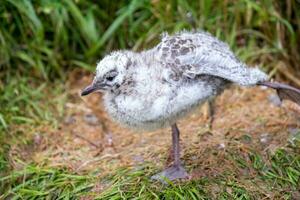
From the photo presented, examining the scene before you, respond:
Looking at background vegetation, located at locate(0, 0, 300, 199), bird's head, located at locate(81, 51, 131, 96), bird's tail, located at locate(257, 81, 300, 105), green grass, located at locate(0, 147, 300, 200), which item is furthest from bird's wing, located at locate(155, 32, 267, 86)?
background vegetation, located at locate(0, 0, 300, 199)

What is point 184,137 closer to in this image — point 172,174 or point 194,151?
point 194,151

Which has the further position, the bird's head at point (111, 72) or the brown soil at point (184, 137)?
the brown soil at point (184, 137)

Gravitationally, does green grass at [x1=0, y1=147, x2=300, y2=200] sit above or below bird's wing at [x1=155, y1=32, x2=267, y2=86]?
below

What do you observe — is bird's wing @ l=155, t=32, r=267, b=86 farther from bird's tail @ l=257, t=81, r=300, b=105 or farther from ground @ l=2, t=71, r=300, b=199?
ground @ l=2, t=71, r=300, b=199

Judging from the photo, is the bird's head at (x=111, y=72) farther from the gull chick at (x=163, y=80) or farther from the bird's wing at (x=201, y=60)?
the bird's wing at (x=201, y=60)

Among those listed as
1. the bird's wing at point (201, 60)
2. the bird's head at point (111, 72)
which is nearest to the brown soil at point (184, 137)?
the bird's wing at point (201, 60)

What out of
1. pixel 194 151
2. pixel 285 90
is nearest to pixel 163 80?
pixel 194 151
